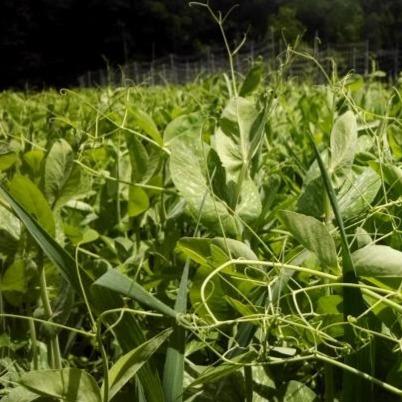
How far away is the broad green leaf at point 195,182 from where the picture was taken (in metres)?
0.44

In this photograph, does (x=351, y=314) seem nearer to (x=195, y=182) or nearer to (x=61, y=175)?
(x=195, y=182)

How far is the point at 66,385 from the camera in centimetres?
34

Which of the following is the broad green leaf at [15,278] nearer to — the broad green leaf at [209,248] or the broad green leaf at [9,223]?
the broad green leaf at [9,223]

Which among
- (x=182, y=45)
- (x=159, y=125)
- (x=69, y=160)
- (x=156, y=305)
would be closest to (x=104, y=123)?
(x=159, y=125)

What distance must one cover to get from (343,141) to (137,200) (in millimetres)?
253

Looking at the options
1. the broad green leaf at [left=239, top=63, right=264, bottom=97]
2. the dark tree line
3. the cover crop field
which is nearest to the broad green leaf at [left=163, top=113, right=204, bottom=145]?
the cover crop field

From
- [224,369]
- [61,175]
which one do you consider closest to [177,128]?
[61,175]

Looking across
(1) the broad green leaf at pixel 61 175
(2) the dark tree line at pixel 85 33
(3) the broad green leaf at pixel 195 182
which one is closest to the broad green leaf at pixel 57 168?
(1) the broad green leaf at pixel 61 175

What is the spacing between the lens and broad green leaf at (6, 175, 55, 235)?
475mm

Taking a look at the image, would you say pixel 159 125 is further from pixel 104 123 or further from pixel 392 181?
pixel 392 181

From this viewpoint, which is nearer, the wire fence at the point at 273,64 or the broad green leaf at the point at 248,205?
the broad green leaf at the point at 248,205

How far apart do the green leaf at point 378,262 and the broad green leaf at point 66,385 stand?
16 cm

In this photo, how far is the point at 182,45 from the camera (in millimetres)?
32000

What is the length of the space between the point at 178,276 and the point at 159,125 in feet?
2.77
